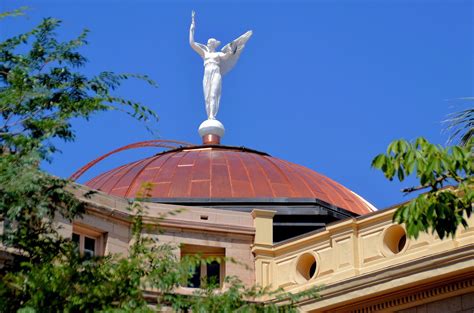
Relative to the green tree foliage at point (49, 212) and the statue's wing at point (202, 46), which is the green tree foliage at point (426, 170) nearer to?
the green tree foliage at point (49, 212)

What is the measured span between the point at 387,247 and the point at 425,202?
15305 mm

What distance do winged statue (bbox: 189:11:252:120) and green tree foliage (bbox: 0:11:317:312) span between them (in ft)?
73.6

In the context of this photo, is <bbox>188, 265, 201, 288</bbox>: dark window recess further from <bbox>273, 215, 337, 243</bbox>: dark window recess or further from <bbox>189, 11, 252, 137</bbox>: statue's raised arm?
<bbox>189, 11, 252, 137</bbox>: statue's raised arm

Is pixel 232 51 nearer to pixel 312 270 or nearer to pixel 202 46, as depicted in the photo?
pixel 202 46

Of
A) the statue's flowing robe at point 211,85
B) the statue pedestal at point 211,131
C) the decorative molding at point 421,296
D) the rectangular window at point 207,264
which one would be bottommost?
the decorative molding at point 421,296

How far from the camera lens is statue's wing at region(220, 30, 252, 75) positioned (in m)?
46.0

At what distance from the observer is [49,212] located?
22188 mm

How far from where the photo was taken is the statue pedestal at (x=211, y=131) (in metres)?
45.5

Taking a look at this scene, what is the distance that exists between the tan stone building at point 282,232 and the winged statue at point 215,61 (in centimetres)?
319

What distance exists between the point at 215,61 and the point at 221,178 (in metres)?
6.89

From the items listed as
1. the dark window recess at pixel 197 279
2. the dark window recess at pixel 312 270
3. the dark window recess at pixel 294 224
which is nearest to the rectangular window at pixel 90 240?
the dark window recess at pixel 197 279

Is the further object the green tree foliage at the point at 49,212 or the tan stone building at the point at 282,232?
the tan stone building at the point at 282,232

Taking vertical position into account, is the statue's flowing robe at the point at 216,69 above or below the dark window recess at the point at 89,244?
above

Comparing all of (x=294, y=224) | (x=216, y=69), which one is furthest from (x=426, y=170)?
(x=216, y=69)
